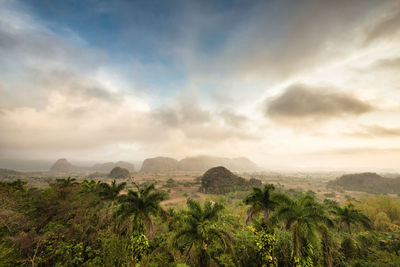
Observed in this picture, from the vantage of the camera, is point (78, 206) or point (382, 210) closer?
point (78, 206)

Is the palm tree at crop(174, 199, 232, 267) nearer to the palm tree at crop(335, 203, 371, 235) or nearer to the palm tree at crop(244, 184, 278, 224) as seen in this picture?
the palm tree at crop(244, 184, 278, 224)

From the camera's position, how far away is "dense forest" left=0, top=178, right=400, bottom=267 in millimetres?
11695

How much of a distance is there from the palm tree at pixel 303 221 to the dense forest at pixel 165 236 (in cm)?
7

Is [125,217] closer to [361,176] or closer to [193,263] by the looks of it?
[193,263]

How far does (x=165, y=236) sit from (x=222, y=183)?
7266 centimetres

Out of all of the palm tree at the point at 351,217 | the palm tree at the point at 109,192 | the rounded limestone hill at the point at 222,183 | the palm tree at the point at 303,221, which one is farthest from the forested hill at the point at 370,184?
the palm tree at the point at 109,192

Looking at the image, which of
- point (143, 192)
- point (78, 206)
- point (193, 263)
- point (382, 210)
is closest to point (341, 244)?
point (193, 263)

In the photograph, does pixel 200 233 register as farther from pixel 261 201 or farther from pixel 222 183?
pixel 222 183

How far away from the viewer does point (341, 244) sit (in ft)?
61.5

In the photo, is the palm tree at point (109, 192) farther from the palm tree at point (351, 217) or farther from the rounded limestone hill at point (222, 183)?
the rounded limestone hill at point (222, 183)

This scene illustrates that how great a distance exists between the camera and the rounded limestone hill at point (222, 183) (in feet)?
261

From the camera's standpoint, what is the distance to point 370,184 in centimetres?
10169

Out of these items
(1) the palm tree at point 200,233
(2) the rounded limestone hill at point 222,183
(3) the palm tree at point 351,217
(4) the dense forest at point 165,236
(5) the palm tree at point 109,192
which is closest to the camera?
(1) the palm tree at point 200,233

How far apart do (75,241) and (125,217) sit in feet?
14.3
